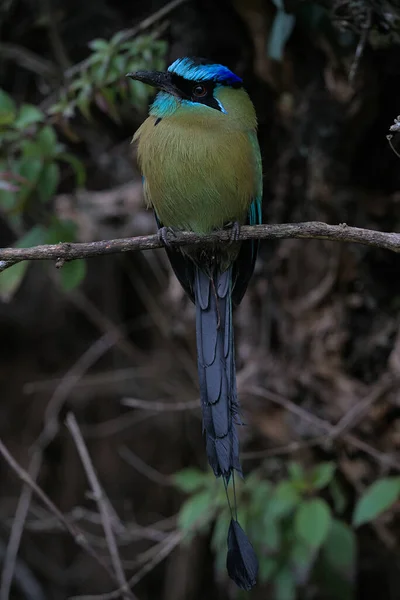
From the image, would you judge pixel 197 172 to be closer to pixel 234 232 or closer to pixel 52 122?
pixel 234 232

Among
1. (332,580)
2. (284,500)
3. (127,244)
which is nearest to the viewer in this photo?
(127,244)

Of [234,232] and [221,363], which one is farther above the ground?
[234,232]

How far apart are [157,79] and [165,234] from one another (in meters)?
0.41

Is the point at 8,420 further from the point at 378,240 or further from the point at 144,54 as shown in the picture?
Result: the point at 378,240

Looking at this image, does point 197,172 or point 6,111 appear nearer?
point 197,172

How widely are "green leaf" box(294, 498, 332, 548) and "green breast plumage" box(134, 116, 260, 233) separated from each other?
2.63 ft

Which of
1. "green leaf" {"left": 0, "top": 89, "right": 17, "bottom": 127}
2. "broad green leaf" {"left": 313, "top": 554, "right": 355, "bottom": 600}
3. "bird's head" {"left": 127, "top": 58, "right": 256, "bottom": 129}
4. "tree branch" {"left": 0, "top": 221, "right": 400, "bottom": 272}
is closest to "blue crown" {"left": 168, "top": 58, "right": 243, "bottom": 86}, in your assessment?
"bird's head" {"left": 127, "top": 58, "right": 256, "bottom": 129}

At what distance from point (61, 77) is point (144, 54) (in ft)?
1.98

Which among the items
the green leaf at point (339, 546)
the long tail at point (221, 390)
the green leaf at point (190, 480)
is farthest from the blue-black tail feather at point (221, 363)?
the green leaf at point (339, 546)

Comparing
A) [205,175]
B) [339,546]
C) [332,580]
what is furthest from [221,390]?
[332,580]

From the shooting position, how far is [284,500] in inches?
86.5

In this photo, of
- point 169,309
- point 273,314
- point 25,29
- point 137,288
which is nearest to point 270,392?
point 273,314

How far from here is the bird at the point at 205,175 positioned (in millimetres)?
1901

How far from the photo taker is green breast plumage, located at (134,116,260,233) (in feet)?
6.25
